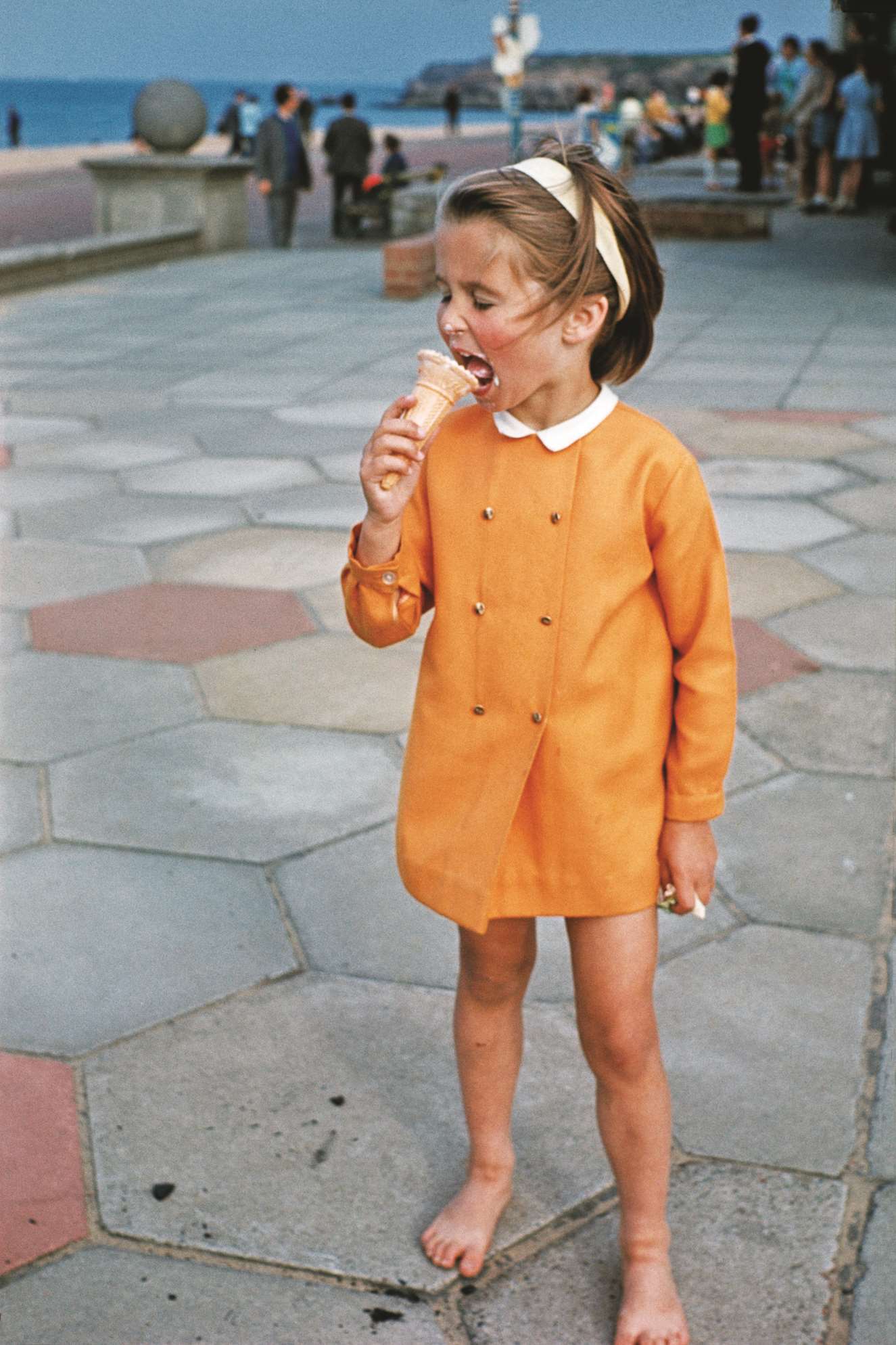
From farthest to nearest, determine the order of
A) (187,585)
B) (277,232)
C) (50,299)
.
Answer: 1. (277,232)
2. (50,299)
3. (187,585)

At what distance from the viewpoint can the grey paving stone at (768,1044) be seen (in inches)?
84.6

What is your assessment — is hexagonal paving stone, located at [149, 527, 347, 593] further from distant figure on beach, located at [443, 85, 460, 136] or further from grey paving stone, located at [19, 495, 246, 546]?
distant figure on beach, located at [443, 85, 460, 136]

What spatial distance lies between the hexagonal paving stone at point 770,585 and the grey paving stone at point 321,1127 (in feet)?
7.47

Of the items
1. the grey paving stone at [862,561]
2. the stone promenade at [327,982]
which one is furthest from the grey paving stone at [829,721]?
the grey paving stone at [862,561]

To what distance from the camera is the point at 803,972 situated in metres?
2.56

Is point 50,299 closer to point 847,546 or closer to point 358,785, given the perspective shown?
point 847,546

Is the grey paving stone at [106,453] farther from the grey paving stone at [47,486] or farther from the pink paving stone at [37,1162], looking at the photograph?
the pink paving stone at [37,1162]

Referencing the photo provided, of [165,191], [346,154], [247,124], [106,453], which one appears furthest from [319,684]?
[247,124]

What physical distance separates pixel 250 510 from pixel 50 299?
24.0ft

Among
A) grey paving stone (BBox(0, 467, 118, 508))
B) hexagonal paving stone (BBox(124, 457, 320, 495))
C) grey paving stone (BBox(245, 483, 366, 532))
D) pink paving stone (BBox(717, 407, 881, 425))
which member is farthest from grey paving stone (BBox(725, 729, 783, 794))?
pink paving stone (BBox(717, 407, 881, 425))

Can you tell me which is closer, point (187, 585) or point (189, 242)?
point (187, 585)

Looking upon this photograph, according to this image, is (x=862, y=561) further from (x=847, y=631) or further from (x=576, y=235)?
(x=576, y=235)

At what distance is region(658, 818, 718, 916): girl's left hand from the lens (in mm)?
1734

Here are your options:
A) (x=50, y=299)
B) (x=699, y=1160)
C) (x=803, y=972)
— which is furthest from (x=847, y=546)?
(x=50, y=299)
